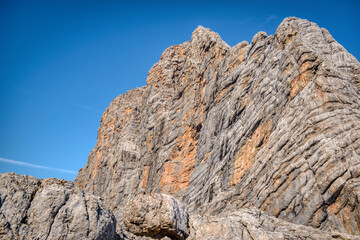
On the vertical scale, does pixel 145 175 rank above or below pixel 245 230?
above

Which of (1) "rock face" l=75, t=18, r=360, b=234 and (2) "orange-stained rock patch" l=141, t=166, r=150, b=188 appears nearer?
(1) "rock face" l=75, t=18, r=360, b=234

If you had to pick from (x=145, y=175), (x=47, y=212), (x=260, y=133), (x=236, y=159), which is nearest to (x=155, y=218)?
(x=47, y=212)

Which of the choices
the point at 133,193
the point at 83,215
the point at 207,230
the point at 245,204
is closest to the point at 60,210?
the point at 83,215

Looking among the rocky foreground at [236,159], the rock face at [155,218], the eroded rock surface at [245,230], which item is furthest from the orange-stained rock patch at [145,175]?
the rock face at [155,218]

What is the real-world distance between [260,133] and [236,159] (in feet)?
16.6

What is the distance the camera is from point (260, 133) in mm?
37719

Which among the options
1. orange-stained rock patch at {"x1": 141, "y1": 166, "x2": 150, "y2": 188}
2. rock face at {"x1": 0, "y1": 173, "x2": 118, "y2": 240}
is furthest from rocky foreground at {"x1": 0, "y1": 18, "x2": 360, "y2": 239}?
orange-stained rock patch at {"x1": 141, "y1": 166, "x2": 150, "y2": 188}

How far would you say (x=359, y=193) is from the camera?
23.1 m

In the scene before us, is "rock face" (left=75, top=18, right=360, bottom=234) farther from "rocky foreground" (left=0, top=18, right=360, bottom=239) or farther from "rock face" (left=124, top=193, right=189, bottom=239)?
"rock face" (left=124, top=193, right=189, bottom=239)

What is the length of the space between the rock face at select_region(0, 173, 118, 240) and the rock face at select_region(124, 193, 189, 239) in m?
3.66

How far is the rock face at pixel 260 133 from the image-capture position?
85.9 ft

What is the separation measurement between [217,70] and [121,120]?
4937 centimetres

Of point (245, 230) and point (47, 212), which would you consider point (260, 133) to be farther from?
point (47, 212)

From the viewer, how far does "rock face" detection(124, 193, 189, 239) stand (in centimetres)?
1712
